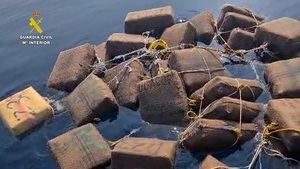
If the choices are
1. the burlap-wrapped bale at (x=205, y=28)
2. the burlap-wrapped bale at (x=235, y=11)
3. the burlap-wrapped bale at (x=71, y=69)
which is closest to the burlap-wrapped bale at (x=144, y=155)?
the burlap-wrapped bale at (x=71, y=69)

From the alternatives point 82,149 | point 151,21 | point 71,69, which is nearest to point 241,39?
point 151,21

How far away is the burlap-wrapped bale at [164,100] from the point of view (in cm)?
560

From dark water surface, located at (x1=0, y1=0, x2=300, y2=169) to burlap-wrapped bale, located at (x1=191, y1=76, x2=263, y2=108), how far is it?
0.26 m

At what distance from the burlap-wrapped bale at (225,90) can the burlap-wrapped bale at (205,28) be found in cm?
204

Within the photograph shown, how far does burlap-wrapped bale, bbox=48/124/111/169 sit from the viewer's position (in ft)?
16.7

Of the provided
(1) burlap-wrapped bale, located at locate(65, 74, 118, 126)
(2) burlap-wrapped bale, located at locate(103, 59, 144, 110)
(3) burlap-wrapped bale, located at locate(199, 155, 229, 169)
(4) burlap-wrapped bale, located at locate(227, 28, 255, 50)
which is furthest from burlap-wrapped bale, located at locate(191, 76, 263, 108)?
(4) burlap-wrapped bale, located at locate(227, 28, 255, 50)

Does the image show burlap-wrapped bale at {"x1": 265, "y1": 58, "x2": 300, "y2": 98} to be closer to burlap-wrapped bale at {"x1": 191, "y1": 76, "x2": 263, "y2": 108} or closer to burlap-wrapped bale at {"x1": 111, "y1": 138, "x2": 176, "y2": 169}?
burlap-wrapped bale at {"x1": 191, "y1": 76, "x2": 263, "y2": 108}

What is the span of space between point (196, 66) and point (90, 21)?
4194 mm

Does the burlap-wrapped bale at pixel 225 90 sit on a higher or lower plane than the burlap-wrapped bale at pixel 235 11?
lower

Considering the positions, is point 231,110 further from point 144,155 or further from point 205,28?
point 205,28

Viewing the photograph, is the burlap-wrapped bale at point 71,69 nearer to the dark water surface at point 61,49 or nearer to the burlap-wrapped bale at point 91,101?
the dark water surface at point 61,49

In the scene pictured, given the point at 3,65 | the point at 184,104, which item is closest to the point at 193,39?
the point at 184,104

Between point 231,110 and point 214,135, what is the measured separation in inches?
18.0

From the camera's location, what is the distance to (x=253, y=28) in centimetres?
751
